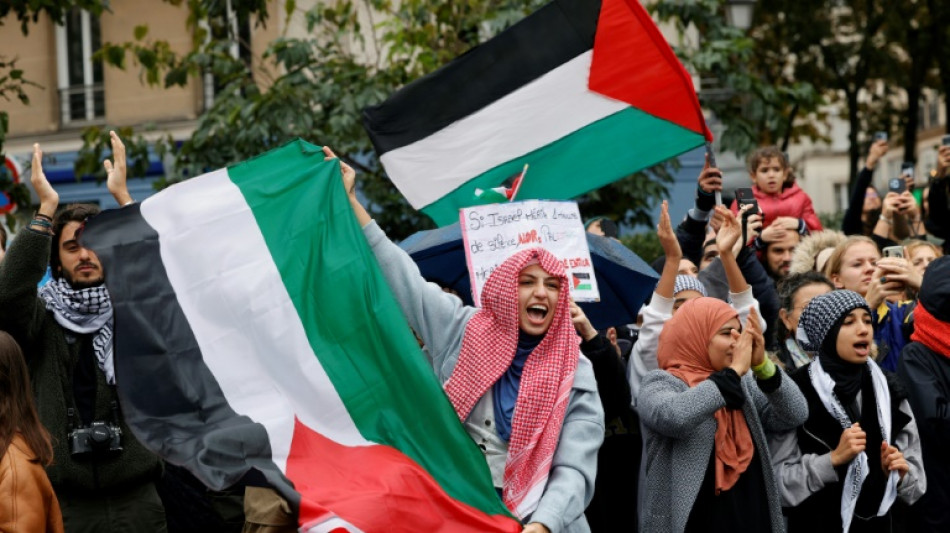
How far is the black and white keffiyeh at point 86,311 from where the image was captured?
19.5ft

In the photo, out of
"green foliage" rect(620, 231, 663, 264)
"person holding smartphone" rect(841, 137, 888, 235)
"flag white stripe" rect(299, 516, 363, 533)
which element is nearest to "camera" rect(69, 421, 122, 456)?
"flag white stripe" rect(299, 516, 363, 533)

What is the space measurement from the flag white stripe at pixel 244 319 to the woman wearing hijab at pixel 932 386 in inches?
124

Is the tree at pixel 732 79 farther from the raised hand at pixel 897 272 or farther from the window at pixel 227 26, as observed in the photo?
the raised hand at pixel 897 272

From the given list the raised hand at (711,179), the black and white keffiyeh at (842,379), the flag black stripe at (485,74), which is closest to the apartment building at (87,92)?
the flag black stripe at (485,74)

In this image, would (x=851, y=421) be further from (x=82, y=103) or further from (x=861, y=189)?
(x=82, y=103)

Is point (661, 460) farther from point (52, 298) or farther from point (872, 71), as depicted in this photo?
point (872, 71)

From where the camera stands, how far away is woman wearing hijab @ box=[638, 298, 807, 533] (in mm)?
5750

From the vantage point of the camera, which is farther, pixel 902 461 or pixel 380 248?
pixel 902 461

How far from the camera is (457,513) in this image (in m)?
4.88

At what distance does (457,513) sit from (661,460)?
4.39ft

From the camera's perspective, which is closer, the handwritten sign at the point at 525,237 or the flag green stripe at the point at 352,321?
the flag green stripe at the point at 352,321

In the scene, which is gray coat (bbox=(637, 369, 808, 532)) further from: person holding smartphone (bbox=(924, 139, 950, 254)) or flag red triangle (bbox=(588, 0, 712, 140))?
person holding smartphone (bbox=(924, 139, 950, 254))

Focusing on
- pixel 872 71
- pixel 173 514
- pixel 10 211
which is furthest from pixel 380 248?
pixel 872 71

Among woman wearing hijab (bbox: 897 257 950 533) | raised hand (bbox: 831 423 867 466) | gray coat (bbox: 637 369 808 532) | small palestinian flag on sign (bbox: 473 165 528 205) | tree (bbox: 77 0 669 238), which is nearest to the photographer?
gray coat (bbox: 637 369 808 532)
